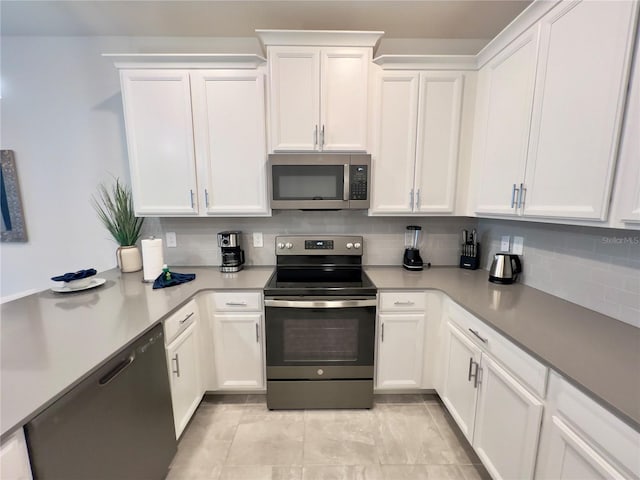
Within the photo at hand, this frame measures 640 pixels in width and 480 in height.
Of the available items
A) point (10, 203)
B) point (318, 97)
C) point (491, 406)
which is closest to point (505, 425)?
point (491, 406)

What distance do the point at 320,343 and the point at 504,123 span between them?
1859 mm

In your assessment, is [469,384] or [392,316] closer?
[469,384]

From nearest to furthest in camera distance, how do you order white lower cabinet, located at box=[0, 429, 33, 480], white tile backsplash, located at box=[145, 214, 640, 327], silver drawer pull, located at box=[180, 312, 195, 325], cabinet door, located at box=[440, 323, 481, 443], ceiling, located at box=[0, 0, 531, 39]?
white lower cabinet, located at box=[0, 429, 33, 480], cabinet door, located at box=[440, 323, 481, 443], silver drawer pull, located at box=[180, 312, 195, 325], ceiling, located at box=[0, 0, 531, 39], white tile backsplash, located at box=[145, 214, 640, 327]

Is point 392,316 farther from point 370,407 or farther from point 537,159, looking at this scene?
point 537,159

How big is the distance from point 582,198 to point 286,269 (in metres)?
1.86

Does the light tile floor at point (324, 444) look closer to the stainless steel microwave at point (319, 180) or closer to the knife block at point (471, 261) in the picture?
the knife block at point (471, 261)

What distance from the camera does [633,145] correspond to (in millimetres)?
974

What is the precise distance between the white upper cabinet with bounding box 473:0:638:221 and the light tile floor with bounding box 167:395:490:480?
59.3 inches

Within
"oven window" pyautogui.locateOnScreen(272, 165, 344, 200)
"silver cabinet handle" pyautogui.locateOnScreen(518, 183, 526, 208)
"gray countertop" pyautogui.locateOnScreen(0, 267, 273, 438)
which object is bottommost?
"gray countertop" pyautogui.locateOnScreen(0, 267, 273, 438)

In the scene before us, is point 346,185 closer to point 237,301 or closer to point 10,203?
point 237,301

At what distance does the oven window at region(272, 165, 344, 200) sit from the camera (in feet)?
6.35

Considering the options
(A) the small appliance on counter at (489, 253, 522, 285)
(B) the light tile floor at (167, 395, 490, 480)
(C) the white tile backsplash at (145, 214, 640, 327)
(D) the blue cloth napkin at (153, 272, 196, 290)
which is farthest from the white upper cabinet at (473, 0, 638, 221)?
(D) the blue cloth napkin at (153, 272, 196, 290)

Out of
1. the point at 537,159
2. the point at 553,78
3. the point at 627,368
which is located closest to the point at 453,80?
the point at 553,78

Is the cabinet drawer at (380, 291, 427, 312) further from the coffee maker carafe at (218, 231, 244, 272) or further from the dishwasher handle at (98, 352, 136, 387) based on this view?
the dishwasher handle at (98, 352, 136, 387)
